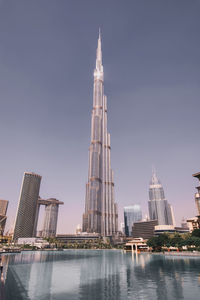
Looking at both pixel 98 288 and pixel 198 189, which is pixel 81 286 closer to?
pixel 98 288

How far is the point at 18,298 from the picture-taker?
→ 2481cm

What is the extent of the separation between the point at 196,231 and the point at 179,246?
17900 millimetres

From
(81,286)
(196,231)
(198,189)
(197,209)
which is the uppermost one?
(198,189)

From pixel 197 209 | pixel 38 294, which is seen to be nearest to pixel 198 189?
pixel 197 209

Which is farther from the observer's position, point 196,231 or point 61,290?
point 196,231

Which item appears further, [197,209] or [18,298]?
[197,209]

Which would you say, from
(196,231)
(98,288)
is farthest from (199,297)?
(196,231)

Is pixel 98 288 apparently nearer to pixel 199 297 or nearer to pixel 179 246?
pixel 199 297

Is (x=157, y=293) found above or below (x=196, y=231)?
below

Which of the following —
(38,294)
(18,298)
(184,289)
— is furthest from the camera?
(184,289)

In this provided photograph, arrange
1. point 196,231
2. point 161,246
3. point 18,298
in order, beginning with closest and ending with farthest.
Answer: point 18,298 < point 196,231 < point 161,246

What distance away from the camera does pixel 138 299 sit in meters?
25.1

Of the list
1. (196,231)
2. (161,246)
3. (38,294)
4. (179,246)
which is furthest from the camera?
(161,246)

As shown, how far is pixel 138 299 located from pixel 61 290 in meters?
12.5
